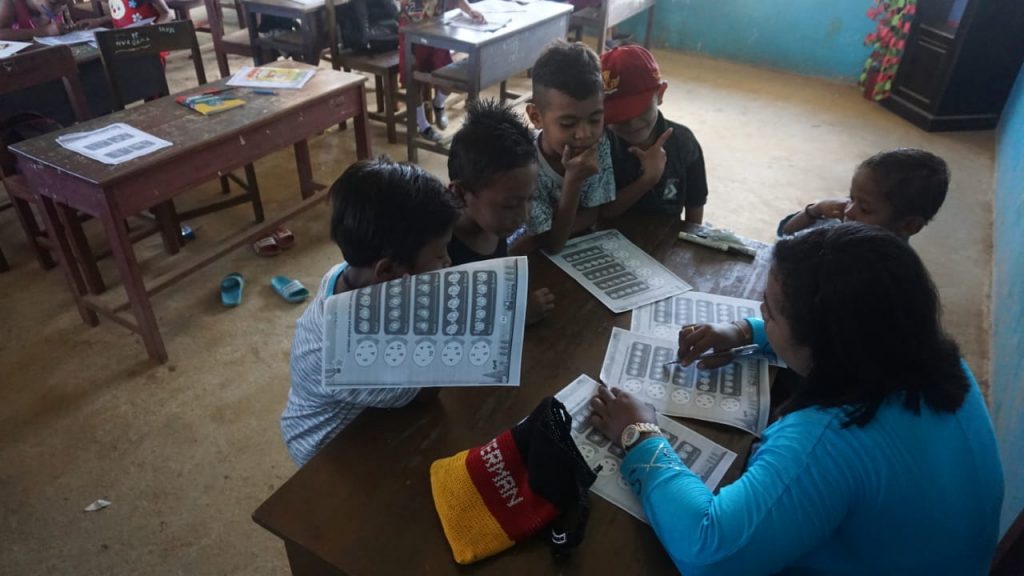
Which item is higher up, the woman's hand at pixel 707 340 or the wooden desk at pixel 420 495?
the woman's hand at pixel 707 340

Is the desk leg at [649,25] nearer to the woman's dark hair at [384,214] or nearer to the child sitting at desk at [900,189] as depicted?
the child sitting at desk at [900,189]

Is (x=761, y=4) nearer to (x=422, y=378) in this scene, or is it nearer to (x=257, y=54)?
(x=257, y=54)

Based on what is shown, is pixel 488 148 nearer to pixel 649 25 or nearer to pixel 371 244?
pixel 371 244

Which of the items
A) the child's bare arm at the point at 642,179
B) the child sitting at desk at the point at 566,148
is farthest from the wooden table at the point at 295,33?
the child's bare arm at the point at 642,179

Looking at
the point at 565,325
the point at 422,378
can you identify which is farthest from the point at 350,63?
the point at 422,378

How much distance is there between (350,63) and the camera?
371 cm

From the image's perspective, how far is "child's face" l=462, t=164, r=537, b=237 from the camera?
4.39 ft

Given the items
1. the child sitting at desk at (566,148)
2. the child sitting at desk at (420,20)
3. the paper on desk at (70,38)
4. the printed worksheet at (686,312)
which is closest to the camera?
the printed worksheet at (686,312)

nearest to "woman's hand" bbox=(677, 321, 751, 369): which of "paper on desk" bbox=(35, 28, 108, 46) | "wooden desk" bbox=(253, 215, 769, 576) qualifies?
"wooden desk" bbox=(253, 215, 769, 576)

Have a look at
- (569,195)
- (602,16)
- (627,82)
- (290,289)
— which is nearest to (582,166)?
(569,195)

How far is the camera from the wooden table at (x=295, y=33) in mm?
3600

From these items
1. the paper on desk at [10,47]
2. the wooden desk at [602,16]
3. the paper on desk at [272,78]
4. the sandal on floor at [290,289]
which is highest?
the paper on desk at [10,47]

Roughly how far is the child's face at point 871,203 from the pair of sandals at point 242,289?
6.68 ft

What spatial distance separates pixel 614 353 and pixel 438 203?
0.44 meters
